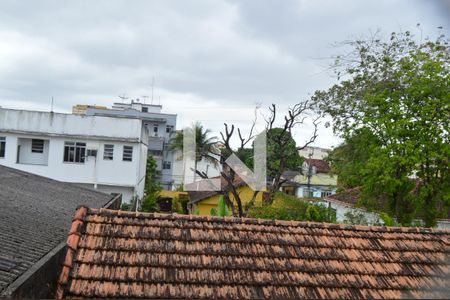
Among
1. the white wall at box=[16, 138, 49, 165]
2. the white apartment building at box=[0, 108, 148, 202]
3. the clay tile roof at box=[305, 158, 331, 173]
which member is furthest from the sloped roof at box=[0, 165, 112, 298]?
the clay tile roof at box=[305, 158, 331, 173]

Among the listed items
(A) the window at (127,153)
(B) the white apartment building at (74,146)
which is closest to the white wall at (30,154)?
(B) the white apartment building at (74,146)

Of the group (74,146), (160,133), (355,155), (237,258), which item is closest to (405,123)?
(355,155)

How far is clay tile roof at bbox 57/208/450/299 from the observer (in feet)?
12.1

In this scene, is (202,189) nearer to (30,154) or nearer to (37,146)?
(37,146)

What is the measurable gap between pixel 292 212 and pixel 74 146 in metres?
10.8

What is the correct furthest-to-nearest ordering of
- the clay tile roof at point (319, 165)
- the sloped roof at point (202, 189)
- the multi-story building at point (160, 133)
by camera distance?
the clay tile roof at point (319, 165)
the multi-story building at point (160, 133)
the sloped roof at point (202, 189)

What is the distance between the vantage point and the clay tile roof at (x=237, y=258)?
3.67m

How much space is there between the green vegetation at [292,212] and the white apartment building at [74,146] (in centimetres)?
783

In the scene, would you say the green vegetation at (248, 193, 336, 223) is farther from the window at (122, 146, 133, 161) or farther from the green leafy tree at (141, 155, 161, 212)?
the green leafy tree at (141, 155, 161, 212)

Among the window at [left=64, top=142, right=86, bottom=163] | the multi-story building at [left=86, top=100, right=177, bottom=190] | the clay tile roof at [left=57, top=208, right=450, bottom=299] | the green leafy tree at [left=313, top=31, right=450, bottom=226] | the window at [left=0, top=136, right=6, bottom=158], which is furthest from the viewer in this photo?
the multi-story building at [left=86, top=100, right=177, bottom=190]

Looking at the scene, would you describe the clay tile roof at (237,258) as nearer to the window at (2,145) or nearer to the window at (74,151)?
the window at (74,151)

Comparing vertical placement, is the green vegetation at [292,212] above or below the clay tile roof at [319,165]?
below

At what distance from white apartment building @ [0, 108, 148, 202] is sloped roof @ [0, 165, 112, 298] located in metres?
5.47

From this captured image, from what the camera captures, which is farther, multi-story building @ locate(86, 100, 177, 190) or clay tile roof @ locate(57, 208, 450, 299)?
multi-story building @ locate(86, 100, 177, 190)
